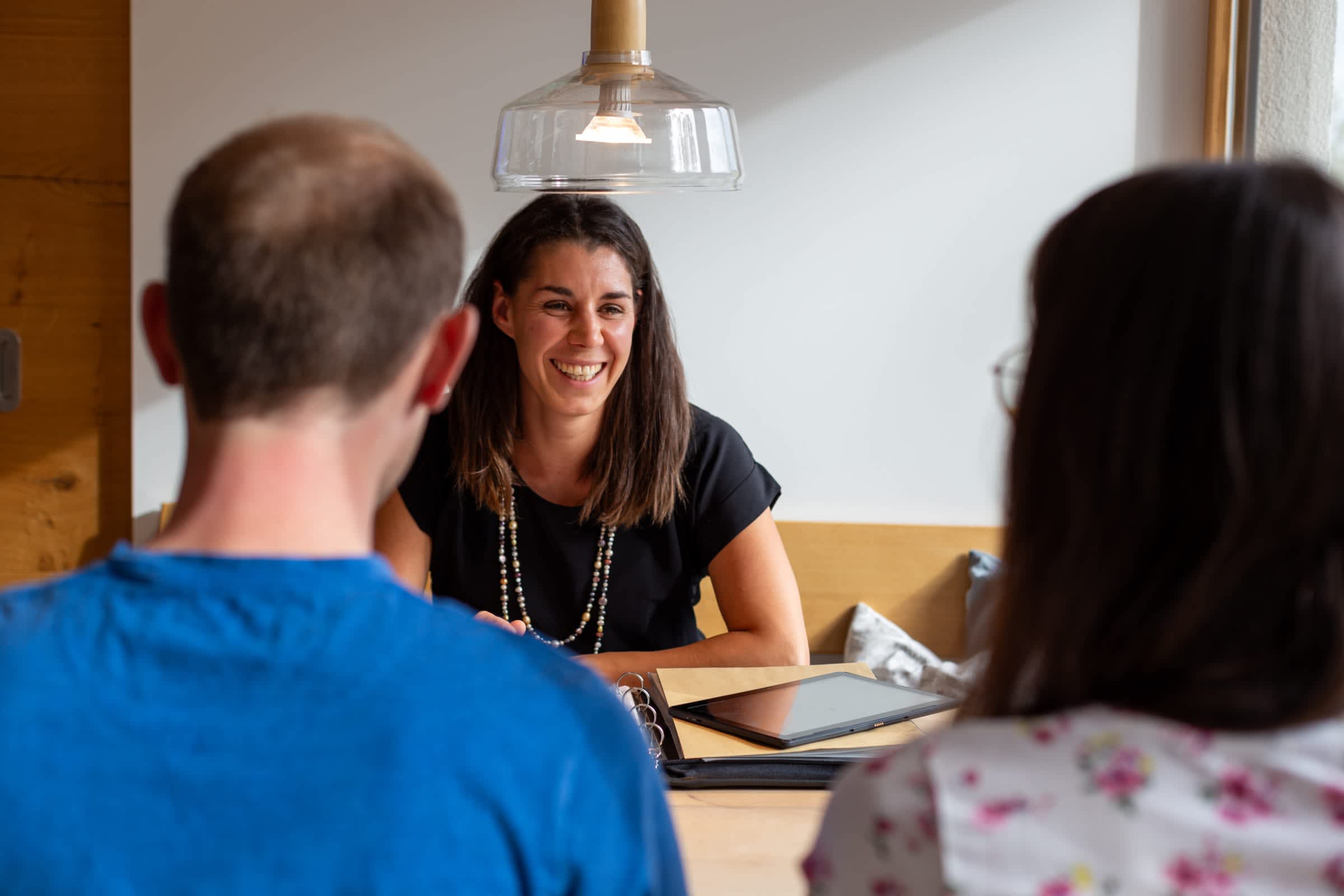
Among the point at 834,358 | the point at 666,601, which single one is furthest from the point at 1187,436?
the point at 834,358

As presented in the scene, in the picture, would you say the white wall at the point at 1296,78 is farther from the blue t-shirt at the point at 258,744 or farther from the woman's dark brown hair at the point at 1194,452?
the blue t-shirt at the point at 258,744

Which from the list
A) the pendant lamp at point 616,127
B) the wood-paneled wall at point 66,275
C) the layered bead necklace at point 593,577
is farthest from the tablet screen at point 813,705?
the wood-paneled wall at point 66,275

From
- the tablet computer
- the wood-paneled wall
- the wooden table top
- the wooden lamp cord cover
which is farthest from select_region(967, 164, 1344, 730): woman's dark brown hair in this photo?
the wood-paneled wall

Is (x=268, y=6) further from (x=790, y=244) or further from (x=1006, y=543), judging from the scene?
(x=1006, y=543)

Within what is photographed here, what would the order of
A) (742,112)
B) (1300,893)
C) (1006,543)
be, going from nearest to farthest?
(1300,893), (1006,543), (742,112)

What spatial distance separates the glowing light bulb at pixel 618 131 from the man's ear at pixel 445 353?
0.70m

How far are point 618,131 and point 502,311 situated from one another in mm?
718

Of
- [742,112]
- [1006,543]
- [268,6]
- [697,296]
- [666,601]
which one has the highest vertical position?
[268,6]

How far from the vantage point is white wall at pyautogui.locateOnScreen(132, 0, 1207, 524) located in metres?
2.88

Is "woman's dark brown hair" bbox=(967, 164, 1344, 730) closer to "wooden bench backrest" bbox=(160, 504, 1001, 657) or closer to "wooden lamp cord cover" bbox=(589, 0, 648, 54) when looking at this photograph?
"wooden lamp cord cover" bbox=(589, 0, 648, 54)

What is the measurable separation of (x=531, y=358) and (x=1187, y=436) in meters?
1.46

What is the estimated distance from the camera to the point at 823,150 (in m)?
2.91

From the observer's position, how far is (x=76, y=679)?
60cm

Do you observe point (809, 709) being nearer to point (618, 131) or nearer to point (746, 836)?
point (746, 836)
